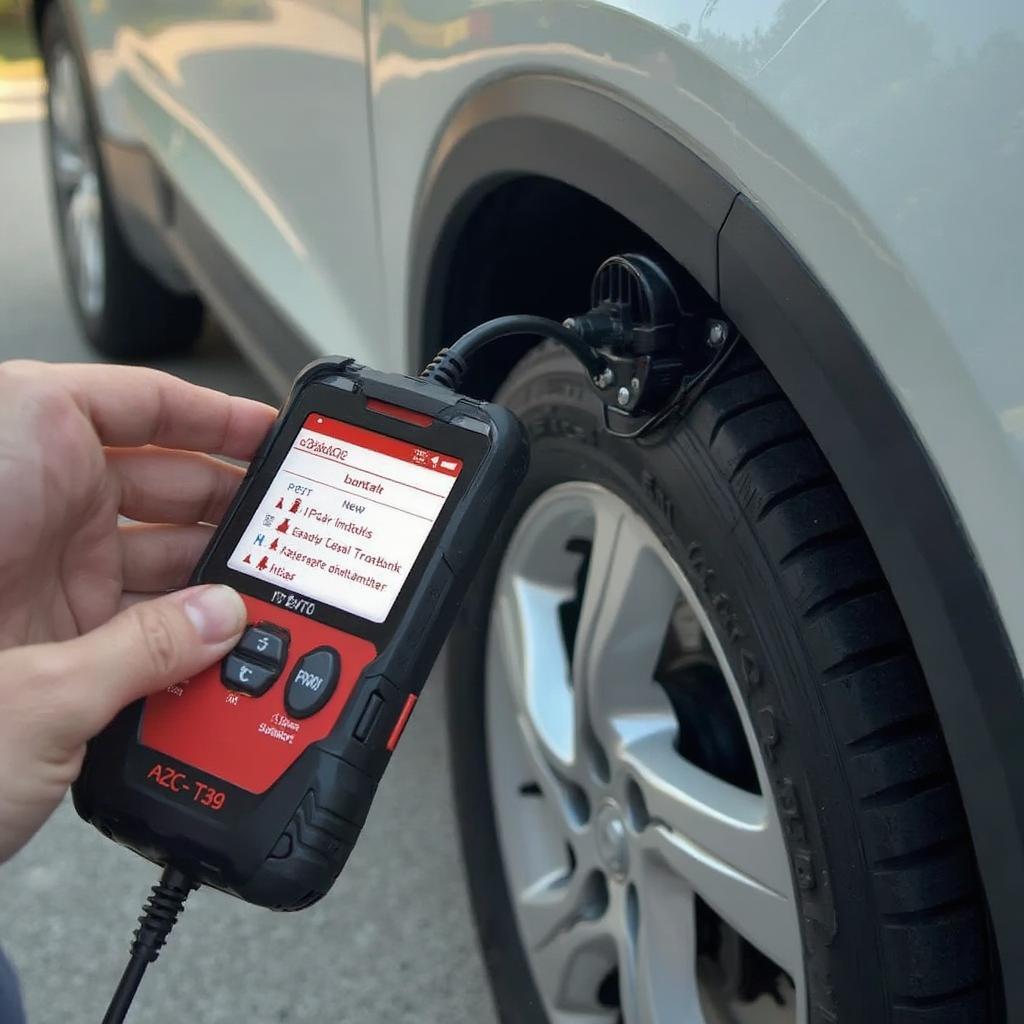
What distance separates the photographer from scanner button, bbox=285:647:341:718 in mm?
963

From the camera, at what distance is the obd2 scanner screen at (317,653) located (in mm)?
932

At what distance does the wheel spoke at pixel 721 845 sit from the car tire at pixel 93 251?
2140 mm

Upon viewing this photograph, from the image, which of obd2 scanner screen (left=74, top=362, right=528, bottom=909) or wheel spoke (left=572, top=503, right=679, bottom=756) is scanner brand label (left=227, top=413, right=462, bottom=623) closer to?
obd2 scanner screen (left=74, top=362, right=528, bottom=909)

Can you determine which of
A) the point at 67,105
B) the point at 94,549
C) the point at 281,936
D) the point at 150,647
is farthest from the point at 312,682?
the point at 67,105

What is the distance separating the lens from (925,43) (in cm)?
75

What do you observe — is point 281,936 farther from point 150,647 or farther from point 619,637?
point 150,647

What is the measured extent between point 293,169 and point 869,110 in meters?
1.04

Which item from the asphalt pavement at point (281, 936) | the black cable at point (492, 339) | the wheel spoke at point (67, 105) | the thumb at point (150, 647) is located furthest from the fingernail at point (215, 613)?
the wheel spoke at point (67, 105)

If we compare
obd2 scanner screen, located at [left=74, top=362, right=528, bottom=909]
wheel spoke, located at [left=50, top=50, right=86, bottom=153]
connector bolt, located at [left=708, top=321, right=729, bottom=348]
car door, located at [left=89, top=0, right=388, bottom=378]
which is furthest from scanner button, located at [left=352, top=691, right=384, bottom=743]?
wheel spoke, located at [left=50, top=50, right=86, bottom=153]

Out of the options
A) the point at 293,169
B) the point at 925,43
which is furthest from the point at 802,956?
the point at 293,169

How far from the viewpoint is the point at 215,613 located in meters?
0.96

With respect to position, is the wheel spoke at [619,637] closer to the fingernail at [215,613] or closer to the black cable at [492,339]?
the black cable at [492,339]

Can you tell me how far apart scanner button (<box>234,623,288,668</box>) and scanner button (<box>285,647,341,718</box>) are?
0.06 feet

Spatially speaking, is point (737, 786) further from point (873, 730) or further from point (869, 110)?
point (869, 110)
